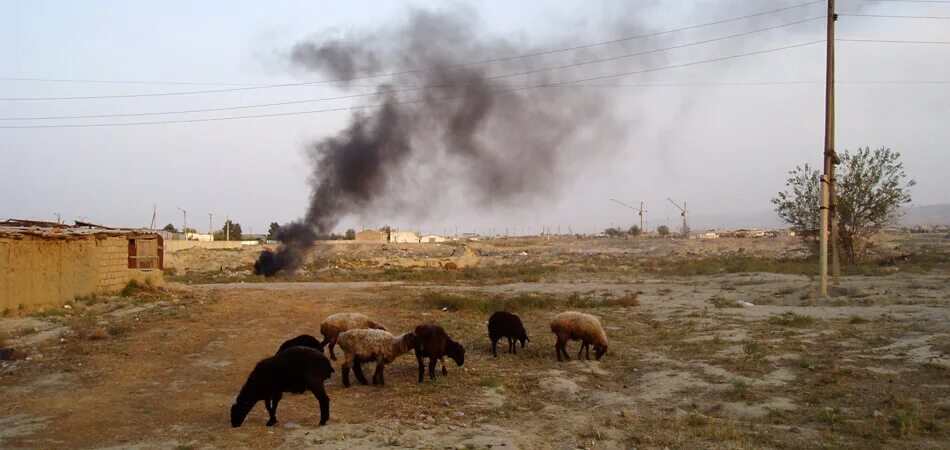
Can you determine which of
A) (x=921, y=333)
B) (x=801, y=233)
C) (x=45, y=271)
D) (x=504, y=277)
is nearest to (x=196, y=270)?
(x=504, y=277)

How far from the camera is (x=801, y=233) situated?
44938 mm

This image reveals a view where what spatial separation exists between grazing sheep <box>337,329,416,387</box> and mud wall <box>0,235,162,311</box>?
13.7m

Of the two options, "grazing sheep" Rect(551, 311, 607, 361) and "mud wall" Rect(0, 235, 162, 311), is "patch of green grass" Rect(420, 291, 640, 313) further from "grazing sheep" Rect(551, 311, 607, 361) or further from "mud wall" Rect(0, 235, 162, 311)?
"mud wall" Rect(0, 235, 162, 311)

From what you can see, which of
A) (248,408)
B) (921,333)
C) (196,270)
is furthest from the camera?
(196,270)

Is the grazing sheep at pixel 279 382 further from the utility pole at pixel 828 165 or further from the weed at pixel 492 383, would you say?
the utility pole at pixel 828 165

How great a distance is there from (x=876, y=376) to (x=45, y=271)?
74.7 feet

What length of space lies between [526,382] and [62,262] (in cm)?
1787

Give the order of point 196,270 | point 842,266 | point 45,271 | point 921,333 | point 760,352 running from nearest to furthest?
point 760,352
point 921,333
point 45,271
point 842,266
point 196,270

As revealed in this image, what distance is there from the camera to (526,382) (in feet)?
40.7

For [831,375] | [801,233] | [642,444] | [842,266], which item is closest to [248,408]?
[642,444]

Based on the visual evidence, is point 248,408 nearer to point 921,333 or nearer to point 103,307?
point 921,333

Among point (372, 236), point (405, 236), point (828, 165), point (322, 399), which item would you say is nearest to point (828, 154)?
point (828, 165)

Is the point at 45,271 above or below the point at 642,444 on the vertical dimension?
above

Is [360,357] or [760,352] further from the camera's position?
[760,352]
